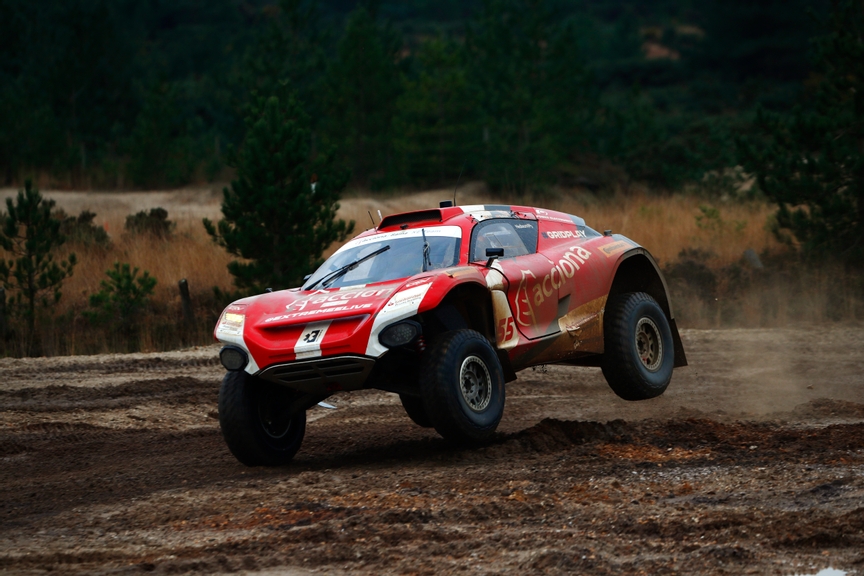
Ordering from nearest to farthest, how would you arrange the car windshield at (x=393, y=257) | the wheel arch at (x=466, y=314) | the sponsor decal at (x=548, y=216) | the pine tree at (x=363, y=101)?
1. the wheel arch at (x=466, y=314)
2. the car windshield at (x=393, y=257)
3. the sponsor decal at (x=548, y=216)
4. the pine tree at (x=363, y=101)

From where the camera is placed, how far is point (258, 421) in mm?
8242

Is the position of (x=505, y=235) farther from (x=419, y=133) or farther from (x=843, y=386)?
(x=419, y=133)

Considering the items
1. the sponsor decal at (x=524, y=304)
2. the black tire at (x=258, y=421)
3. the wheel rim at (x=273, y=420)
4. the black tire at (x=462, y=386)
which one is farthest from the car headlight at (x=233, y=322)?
the sponsor decal at (x=524, y=304)

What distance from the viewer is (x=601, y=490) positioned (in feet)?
22.2

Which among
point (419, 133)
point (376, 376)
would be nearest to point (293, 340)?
point (376, 376)

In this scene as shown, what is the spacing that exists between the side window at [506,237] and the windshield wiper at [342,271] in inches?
29.6

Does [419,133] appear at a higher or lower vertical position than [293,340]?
higher

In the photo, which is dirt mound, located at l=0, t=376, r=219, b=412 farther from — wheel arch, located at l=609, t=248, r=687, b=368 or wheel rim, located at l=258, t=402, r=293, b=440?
wheel arch, located at l=609, t=248, r=687, b=368

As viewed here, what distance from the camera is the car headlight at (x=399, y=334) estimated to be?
740 cm

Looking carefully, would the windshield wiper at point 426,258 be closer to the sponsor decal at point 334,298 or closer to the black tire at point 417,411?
the sponsor decal at point 334,298

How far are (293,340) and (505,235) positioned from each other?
7.75 ft

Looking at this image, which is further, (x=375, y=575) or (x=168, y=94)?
(x=168, y=94)

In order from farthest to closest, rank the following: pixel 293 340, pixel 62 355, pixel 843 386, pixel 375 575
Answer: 1. pixel 62 355
2. pixel 843 386
3. pixel 293 340
4. pixel 375 575

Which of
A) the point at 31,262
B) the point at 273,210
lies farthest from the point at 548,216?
the point at 31,262
